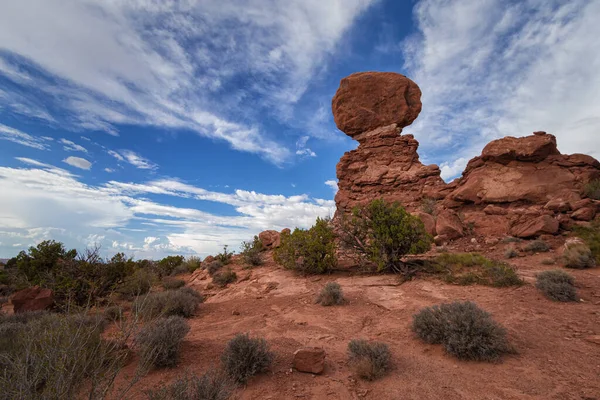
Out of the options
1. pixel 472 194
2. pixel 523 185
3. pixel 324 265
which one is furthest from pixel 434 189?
pixel 324 265

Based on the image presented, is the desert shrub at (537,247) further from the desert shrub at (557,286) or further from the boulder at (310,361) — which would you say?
the boulder at (310,361)

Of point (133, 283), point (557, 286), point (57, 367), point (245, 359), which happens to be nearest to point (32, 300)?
point (133, 283)

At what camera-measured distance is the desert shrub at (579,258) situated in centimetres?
764

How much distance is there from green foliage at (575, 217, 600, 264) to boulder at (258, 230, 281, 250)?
1234 centimetres

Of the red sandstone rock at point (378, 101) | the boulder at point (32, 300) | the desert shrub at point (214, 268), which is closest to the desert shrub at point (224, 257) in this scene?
the desert shrub at point (214, 268)

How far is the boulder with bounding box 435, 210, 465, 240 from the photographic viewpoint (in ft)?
42.1

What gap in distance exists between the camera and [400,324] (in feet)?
17.7

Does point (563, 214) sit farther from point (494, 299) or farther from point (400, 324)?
point (400, 324)

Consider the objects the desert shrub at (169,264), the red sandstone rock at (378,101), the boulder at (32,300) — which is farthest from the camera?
the red sandstone rock at (378,101)

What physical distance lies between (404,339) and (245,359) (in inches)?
107

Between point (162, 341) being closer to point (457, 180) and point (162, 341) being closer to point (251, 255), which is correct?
point (251, 255)

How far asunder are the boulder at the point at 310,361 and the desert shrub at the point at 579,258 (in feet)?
27.4

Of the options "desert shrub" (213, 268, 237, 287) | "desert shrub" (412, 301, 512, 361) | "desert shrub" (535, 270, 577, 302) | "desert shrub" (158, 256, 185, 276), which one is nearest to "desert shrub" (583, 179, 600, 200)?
"desert shrub" (535, 270, 577, 302)

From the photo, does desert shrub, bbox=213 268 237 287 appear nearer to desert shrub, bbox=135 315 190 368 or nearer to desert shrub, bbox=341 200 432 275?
desert shrub, bbox=341 200 432 275
